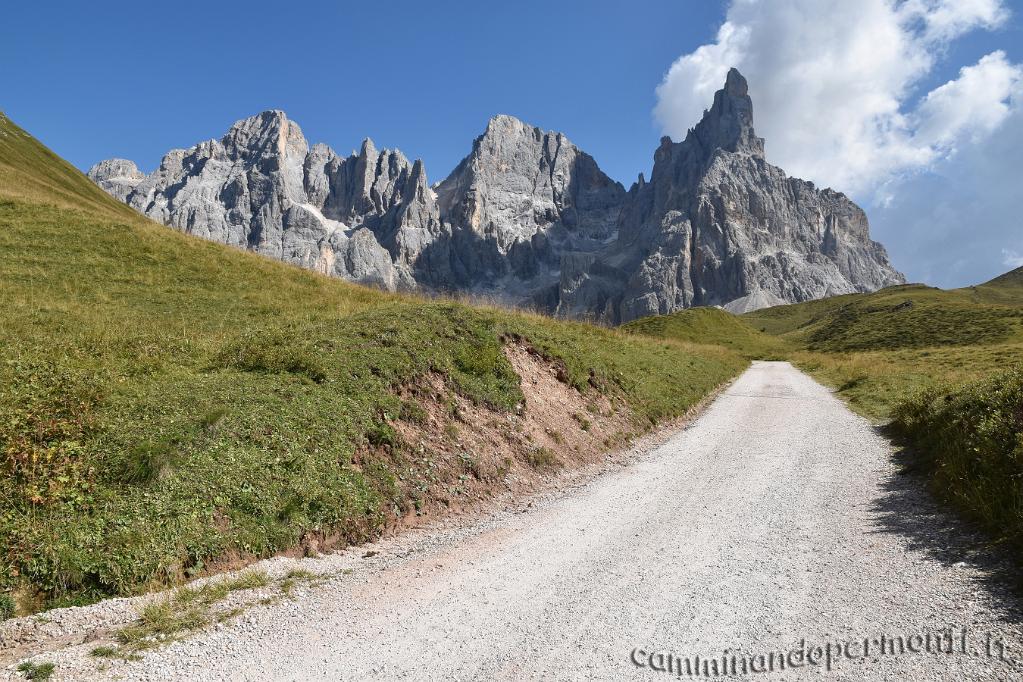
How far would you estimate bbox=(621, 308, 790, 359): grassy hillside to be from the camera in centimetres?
7717

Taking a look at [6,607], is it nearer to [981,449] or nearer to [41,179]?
[981,449]

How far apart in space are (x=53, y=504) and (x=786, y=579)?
405 inches

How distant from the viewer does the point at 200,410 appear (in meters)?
10.3

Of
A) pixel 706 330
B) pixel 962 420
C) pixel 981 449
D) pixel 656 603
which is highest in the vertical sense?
pixel 706 330

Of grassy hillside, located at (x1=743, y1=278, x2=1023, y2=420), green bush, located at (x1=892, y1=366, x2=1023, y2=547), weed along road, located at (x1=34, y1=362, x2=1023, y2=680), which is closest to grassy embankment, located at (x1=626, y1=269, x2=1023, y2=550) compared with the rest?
green bush, located at (x1=892, y1=366, x2=1023, y2=547)

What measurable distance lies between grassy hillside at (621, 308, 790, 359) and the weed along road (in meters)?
63.3

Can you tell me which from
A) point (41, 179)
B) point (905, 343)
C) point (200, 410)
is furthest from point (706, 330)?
point (200, 410)

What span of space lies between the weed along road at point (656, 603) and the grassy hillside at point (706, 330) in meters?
63.3

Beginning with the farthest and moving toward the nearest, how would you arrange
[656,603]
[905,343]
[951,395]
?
[905,343] → [951,395] → [656,603]

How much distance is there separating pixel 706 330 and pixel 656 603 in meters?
83.3

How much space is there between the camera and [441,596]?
23.2 feet

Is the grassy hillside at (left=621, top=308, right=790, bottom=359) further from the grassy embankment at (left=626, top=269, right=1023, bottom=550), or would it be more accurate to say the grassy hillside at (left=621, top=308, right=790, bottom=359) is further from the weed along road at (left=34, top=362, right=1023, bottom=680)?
the weed along road at (left=34, top=362, right=1023, bottom=680)

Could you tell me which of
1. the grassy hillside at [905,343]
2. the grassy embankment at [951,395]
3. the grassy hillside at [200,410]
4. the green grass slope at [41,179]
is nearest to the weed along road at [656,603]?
the grassy embankment at [951,395]

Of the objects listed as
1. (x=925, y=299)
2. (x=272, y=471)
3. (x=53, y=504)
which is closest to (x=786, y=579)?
(x=272, y=471)
